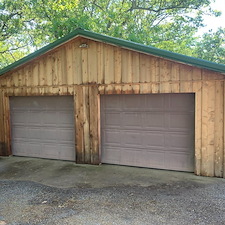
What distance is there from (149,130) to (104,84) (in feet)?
5.50

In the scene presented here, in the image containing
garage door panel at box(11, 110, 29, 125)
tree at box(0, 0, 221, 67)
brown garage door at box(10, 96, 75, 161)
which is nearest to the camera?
brown garage door at box(10, 96, 75, 161)

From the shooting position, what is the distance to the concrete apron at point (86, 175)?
4.89 m

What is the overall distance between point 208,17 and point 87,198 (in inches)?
587

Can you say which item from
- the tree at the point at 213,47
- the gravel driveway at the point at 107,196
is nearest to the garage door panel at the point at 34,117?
the gravel driveway at the point at 107,196

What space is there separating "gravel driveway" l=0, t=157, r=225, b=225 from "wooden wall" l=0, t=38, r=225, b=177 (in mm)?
726

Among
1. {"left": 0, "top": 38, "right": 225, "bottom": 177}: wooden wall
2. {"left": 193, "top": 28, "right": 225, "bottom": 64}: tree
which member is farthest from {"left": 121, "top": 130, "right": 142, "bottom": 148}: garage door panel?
{"left": 193, "top": 28, "right": 225, "bottom": 64}: tree

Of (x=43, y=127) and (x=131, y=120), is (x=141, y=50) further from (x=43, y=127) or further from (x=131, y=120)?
(x=43, y=127)

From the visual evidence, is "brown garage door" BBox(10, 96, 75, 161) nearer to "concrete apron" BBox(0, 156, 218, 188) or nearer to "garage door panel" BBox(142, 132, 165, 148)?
"concrete apron" BBox(0, 156, 218, 188)

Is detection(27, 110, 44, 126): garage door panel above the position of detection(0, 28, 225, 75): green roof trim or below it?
below

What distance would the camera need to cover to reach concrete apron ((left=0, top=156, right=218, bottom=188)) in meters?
4.89

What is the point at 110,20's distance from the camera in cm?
1402

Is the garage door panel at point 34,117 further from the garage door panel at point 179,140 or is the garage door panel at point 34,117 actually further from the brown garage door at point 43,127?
the garage door panel at point 179,140

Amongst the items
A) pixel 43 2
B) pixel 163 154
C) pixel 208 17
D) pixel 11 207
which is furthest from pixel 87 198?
pixel 208 17

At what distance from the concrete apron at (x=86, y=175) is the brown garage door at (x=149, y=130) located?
281 mm
